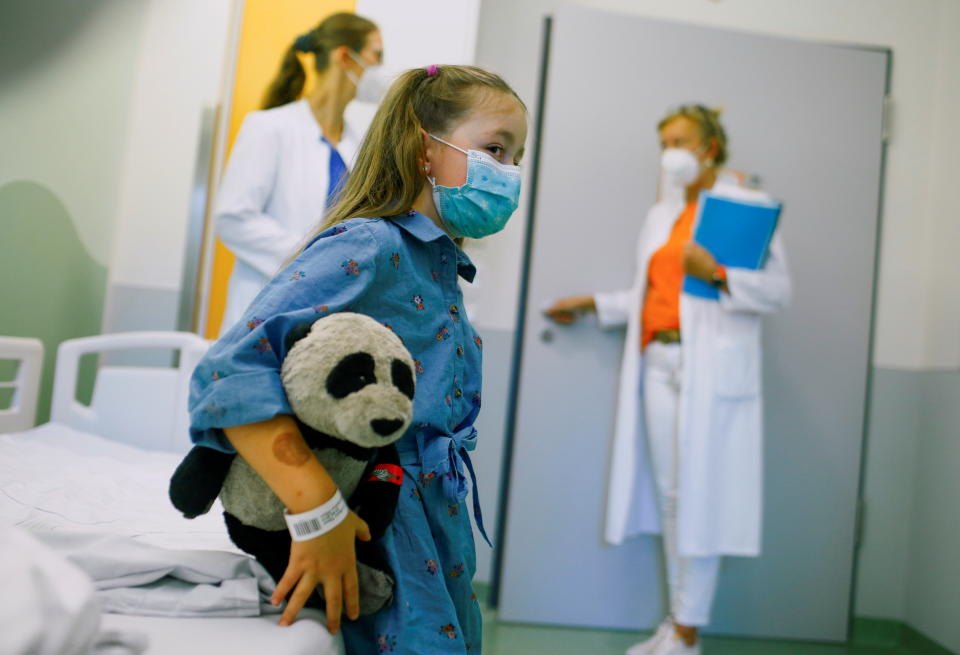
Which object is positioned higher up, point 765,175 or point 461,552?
point 765,175

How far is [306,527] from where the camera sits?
0.67 m

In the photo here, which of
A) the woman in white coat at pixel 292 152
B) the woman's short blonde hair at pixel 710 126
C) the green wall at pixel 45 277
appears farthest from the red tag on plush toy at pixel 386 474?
the woman's short blonde hair at pixel 710 126

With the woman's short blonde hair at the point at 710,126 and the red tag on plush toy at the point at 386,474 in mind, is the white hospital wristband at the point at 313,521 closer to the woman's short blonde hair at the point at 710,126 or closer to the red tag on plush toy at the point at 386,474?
the red tag on plush toy at the point at 386,474

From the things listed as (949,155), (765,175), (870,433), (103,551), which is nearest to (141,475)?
(103,551)

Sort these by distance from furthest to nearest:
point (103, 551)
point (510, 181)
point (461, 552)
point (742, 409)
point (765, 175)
Answer: point (765, 175) < point (742, 409) < point (510, 181) < point (461, 552) < point (103, 551)

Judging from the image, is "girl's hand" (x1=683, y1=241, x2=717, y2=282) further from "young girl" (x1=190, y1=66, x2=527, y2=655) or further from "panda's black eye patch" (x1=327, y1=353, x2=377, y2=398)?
"panda's black eye patch" (x1=327, y1=353, x2=377, y2=398)

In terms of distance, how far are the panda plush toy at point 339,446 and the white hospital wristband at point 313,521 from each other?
6cm

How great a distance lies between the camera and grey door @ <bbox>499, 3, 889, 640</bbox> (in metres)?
2.59

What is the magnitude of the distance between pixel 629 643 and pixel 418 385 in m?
1.99

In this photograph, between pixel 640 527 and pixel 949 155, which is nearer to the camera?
pixel 640 527

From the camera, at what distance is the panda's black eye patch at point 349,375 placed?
67cm

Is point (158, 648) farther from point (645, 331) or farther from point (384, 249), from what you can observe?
point (645, 331)

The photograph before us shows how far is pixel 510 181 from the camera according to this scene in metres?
A: 1.01

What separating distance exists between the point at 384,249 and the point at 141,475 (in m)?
0.89
